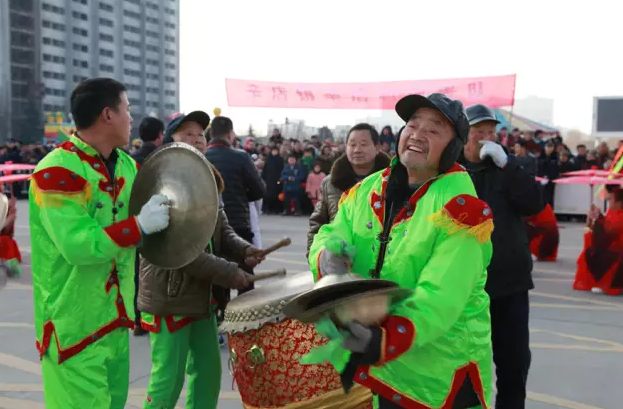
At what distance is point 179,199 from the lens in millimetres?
2904

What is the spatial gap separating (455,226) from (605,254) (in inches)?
256

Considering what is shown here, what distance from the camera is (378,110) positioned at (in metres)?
19.9

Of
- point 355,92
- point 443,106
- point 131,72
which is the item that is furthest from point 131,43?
point 443,106

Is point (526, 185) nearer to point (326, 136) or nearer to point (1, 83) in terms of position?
point (326, 136)

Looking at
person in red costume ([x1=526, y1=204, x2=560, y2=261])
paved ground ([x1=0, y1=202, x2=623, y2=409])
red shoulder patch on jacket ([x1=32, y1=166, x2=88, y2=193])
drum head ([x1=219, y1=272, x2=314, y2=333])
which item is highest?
red shoulder patch on jacket ([x1=32, y1=166, x2=88, y2=193])

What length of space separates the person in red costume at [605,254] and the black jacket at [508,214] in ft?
15.8

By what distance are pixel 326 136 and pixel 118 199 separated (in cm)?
2101

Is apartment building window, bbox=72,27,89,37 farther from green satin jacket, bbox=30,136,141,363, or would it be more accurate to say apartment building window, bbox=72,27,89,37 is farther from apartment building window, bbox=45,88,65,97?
green satin jacket, bbox=30,136,141,363

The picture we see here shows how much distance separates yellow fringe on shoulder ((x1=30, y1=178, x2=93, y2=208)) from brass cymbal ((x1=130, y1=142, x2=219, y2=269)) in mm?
215

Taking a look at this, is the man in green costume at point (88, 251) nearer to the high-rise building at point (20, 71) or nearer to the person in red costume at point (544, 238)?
the person in red costume at point (544, 238)

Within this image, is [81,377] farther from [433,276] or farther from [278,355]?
[433,276]

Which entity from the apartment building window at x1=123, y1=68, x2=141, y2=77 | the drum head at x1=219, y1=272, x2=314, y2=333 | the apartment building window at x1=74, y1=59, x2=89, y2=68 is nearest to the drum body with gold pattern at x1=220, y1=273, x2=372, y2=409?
the drum head at x1=219, y1=272, x2=314, y2=333

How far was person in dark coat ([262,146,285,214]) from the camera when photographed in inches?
667

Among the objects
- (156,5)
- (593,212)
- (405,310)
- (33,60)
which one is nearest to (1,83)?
(33,60)
